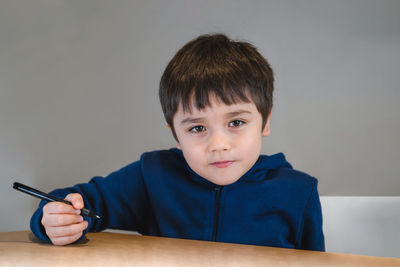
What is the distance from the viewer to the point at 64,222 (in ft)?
2.22

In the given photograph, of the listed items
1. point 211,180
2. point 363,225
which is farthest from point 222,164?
point 363,225

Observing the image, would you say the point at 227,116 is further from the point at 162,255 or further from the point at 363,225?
the point at 363,225

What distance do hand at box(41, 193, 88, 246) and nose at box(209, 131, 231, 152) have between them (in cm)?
26

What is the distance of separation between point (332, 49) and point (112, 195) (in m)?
0.88

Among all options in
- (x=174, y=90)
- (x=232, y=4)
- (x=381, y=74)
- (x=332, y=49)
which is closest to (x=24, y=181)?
(x=174, y=90)

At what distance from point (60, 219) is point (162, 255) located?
10.4 inches

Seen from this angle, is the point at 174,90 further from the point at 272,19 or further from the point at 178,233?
the point at 272,19

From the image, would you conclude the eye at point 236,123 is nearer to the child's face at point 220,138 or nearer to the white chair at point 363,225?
the child's face at point 220,138

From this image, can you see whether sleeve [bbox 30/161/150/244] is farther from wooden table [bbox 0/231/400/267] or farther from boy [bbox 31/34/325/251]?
wooden table [bbox 0/231/400/267]

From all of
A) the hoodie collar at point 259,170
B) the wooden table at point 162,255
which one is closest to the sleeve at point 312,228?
the hoodie collar at point 259,170

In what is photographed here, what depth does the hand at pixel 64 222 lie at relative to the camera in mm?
645

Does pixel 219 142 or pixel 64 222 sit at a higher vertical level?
pixel 219 142

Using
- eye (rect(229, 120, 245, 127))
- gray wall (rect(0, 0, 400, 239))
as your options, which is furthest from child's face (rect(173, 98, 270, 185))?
gray wall (rect(0, 0, 400, 239))

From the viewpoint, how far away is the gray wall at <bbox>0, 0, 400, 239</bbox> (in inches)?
51.4
